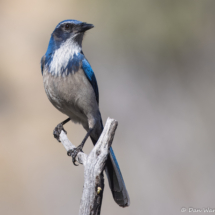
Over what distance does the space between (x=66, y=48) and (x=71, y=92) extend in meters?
0.73

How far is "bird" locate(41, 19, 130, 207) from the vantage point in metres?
4.50

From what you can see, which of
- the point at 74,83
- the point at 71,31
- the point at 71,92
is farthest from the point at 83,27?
the point at 71,92

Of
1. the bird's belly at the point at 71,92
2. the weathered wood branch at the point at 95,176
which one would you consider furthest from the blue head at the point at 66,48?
the weathered wood branch at the point at 95,176

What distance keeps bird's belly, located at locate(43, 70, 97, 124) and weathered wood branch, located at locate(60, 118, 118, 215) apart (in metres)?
1.12

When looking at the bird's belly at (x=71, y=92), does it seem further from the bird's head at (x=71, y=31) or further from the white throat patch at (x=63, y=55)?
the bird's head at (x=71, y=31)

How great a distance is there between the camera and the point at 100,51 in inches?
376

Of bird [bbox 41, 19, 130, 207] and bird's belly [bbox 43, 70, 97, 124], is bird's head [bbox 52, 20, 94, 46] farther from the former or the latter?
bird's belly [bbox 43, 70, 97, 124]

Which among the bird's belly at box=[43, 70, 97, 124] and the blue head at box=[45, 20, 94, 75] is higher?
the blue head at box=[45, 20, 94, 75]

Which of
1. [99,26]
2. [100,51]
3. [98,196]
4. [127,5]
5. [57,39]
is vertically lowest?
[98,196]

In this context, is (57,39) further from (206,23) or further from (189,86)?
(206,23)

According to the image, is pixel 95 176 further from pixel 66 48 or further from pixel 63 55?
pixel 66 48

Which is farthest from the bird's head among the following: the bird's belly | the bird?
the bird's belly

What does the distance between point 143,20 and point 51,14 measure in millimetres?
3048

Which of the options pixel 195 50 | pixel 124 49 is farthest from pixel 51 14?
pixel 195 50
